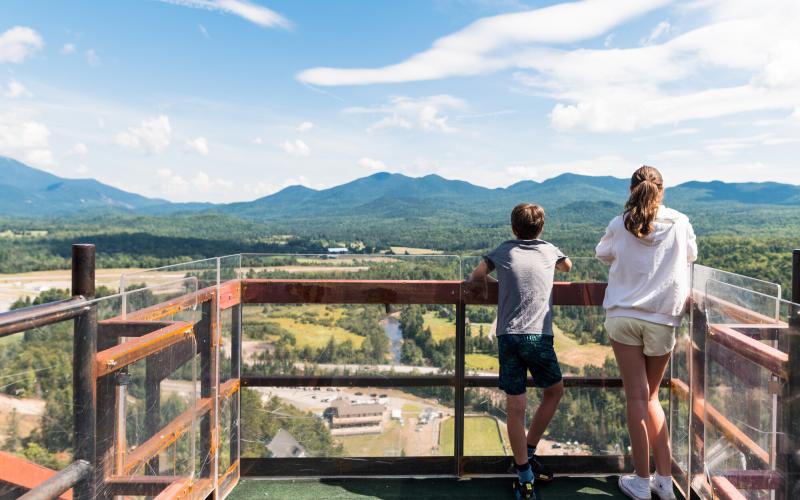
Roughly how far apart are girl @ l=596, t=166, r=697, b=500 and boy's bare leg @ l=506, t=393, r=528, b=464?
52 cm

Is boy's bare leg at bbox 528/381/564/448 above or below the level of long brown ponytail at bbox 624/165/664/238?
below

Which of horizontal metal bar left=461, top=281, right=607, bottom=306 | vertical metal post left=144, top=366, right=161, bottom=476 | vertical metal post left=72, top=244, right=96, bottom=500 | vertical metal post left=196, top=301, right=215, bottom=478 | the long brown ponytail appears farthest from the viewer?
horizontal metal bar left=461, top=281, right=607, bottom=306

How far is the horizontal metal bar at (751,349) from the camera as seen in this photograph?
205cm

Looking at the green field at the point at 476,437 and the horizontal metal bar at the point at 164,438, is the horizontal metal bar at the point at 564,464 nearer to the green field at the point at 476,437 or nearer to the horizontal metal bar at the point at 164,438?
the green field at the point at 476,437

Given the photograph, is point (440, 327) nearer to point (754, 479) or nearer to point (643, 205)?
point (643, 205)

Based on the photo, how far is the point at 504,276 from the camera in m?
2.94

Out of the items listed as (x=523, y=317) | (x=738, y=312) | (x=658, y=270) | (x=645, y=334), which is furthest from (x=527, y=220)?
(x=738, y=312)

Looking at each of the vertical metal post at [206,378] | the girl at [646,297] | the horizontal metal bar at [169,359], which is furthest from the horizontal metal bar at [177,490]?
the girl at [646,297]

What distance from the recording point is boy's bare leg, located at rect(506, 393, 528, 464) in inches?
116

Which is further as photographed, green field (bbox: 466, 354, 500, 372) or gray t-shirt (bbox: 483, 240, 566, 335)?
green field (bbox: 466, 354, 500, 372)

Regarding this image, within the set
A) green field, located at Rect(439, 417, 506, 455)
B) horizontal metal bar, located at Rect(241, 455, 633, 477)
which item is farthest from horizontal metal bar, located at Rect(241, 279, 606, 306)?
horizontal metal bar, located at Rect(241, 455, 633, 477)

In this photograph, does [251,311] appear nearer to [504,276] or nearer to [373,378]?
[373,378]

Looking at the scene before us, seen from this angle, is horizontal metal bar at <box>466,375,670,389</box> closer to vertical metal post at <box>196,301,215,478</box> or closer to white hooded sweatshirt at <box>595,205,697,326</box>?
white hooded sweatshirt at <box>595,205,697,326</box>

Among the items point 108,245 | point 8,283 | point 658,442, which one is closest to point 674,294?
point 658,442
